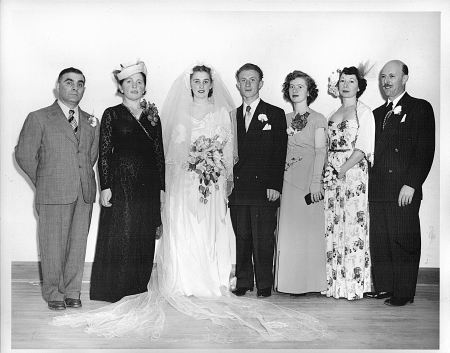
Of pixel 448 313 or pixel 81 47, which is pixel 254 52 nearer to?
pixel 81 47

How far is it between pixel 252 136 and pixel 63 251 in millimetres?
1781

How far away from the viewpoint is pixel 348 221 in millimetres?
4750

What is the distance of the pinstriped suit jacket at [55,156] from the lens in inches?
181

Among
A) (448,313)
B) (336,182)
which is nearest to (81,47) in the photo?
(336,182)

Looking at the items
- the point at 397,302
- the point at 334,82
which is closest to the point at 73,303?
the point at 397,302

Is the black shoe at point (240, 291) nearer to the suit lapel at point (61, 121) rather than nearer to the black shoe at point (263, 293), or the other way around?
the black shoe at point (263, 293)

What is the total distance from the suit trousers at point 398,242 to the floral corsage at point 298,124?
0.86m

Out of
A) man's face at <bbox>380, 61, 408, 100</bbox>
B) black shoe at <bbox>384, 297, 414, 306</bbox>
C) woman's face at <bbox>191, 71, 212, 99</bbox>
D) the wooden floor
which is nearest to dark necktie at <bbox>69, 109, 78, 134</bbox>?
woman's face at <bbox>191, 71, 212, 99</bbox>

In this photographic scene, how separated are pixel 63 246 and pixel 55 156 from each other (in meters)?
0.72

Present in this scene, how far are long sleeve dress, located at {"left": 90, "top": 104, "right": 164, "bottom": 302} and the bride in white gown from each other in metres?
0.13

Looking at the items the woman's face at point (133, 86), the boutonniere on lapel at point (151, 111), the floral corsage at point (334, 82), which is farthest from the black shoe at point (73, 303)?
the floral corsage at point (334, 82)

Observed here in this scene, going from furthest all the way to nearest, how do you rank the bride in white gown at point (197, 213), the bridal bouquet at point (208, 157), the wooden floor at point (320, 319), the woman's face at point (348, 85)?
1. the woman's face at point (348, 85)
2. the bridal bouquet at point (208, 157)
3. the bride in white gown at point (197, 213)
4. the wooden floor at point (320, 319)

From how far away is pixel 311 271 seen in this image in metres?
4.75

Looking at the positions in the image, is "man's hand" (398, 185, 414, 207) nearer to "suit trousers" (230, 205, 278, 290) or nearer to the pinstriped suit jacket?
"suit trousers" (230, 205, 278, 290)
